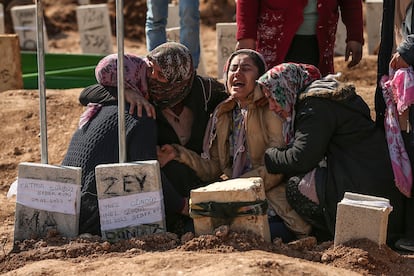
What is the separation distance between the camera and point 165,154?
5648 mm

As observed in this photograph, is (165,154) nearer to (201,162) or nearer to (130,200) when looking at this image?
(201,162)

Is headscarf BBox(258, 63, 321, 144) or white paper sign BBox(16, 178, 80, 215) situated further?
headscarf BBox(258, 63, 321, 144)

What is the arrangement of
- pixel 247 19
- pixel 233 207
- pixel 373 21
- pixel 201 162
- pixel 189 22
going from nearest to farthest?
pixel 233 207
pixel 201 162
pixel 247 19
pixel 189 22
pixel 373 21

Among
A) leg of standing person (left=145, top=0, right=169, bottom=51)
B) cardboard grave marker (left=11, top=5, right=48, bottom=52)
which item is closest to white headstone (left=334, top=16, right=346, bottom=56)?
cardboard grave marker (left=11, top=5, right=48, bottom=52)

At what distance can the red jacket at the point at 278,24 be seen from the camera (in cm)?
611

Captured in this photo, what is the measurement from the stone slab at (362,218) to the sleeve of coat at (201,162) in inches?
40.5

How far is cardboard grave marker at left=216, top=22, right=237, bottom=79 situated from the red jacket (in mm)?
3818

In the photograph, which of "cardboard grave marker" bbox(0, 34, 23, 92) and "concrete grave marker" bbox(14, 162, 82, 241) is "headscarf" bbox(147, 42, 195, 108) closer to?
"concrete grave marker" bbox(14, 162, 82, 241)

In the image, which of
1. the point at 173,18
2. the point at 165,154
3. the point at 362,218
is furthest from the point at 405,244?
the point at 173,18

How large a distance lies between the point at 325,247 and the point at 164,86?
4.26 feet

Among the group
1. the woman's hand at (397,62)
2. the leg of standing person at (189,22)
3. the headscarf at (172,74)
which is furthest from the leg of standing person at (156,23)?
the woman's hand at (397,62)

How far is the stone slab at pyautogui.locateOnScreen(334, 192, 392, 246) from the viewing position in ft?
15.9

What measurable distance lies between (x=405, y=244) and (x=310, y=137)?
2.34 ft

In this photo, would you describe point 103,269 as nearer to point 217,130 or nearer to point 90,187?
point 90,187
